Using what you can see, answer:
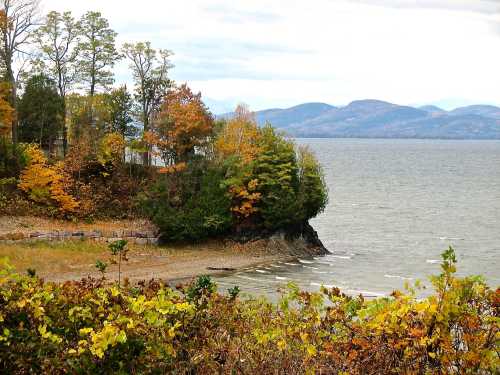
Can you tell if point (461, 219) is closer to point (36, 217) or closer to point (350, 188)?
point (350, 188)

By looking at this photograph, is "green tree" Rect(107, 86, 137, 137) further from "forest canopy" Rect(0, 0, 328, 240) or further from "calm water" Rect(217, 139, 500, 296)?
"calm water" Rect(217, 139, 500, 296)

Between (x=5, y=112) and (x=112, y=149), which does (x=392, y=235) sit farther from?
(x=5, y=112)

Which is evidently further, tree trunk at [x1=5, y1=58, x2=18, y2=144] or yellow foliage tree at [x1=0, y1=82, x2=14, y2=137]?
tree trunk at [x1=5, y1=58, x2=18, y2=144]

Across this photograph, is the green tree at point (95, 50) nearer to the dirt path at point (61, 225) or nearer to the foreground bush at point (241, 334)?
the dirt path at point (61, 225)

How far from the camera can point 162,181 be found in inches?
1820

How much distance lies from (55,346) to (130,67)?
155ft

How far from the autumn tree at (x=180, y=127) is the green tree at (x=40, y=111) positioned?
10505 mm

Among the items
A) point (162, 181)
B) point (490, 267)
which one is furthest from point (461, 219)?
point (162, 181)

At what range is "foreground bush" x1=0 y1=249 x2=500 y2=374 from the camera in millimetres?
7512

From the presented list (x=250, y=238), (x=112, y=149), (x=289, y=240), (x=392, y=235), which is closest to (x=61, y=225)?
(x=112, y=149)

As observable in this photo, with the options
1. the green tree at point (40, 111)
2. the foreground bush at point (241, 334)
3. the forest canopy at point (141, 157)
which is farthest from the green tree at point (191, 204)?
the foreground bush at point (241, 334)

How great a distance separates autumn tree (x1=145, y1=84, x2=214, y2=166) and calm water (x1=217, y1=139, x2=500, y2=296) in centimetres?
1075

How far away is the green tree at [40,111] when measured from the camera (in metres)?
51.7

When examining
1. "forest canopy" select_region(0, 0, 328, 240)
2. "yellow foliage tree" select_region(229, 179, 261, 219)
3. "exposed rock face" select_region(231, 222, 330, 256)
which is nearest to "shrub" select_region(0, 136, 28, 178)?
"forest canopy" select_region(0, 0, 328, 240)
